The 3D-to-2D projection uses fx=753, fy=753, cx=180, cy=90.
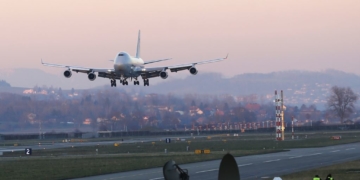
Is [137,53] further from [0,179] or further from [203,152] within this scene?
[0,179]

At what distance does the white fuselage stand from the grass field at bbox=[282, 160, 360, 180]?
30493 mm

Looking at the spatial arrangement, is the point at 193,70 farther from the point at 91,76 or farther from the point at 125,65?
the point at 91,76

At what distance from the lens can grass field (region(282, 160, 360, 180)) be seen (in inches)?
1687

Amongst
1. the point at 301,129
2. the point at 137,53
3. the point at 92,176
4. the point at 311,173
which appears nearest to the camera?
the point at 311,173

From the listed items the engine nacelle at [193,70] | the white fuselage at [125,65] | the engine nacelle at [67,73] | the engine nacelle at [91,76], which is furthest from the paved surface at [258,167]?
the engine nacelle at [67,73]

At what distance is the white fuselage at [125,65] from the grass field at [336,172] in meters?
30.5

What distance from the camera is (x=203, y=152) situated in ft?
246

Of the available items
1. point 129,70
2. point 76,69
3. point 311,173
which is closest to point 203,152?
point 129,70

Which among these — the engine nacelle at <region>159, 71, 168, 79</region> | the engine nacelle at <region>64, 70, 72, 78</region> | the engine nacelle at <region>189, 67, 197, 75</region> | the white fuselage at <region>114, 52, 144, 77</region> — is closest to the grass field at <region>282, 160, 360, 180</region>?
the engine nacelle at <region>189, 67, 197, 75</region>

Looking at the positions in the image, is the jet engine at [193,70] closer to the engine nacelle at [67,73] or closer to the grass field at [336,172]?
the engine nacelle at [67,73]

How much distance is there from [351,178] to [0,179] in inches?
881

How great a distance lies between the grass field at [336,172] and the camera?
42844 millimetres

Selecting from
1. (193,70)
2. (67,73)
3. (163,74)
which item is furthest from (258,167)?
(67,73)

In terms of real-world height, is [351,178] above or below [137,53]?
below
